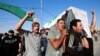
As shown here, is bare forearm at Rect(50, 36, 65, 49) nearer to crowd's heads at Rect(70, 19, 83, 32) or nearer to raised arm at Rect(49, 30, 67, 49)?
raised arm at Rect(49, 30, 67, 49)

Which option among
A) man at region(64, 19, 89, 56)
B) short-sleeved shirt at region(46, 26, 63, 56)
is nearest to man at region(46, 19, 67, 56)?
short-sleeved shirt at region(46, 26, 63, 56)

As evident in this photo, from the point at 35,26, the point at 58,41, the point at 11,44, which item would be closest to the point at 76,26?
the point at 58,41

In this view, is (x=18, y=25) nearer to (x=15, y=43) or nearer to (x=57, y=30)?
(x=57, y=30)

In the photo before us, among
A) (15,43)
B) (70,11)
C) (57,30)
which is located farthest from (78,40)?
(15,43)

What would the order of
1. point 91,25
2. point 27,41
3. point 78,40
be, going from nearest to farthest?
1. point 78,40
2. point 27,41
3. point 91,25

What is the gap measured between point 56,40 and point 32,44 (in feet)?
2.62

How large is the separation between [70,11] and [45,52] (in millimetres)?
1243

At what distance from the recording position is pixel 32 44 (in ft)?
21.3

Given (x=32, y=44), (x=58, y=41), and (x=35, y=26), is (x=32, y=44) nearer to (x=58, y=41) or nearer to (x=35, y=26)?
(x=35, y=26)

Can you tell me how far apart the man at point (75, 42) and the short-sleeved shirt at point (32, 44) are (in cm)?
98

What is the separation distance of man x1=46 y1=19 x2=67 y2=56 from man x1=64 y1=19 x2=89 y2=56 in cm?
14

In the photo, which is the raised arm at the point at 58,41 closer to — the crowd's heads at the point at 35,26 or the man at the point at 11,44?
the crowd's heads at the point at 35,26

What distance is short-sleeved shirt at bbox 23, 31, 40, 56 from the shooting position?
6426mm

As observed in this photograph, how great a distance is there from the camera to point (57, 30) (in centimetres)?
611
